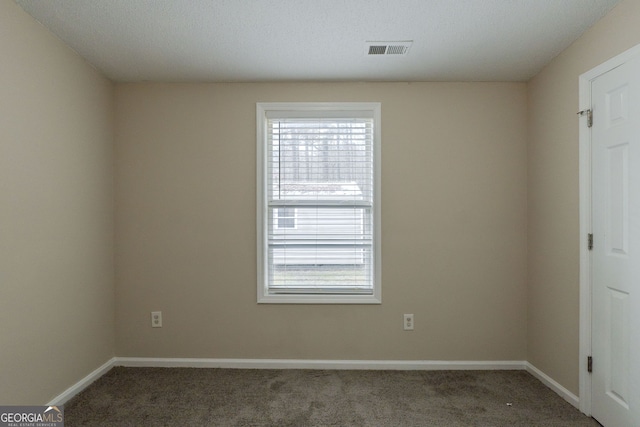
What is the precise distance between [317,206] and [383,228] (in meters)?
0.60

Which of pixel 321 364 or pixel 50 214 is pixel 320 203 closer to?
pixel 321 364

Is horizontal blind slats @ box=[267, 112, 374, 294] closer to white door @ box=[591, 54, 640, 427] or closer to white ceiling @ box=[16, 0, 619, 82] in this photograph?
white ceiling @ box=[16, 0, 619, 82]

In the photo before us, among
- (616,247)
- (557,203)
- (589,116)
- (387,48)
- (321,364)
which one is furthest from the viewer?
(321,364)

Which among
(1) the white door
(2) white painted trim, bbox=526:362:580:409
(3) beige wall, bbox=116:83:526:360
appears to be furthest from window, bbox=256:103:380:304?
(1) the white door

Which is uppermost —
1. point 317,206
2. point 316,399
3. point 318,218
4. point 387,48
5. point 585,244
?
point 387,48

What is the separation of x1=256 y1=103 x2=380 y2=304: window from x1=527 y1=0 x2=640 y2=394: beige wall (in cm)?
132

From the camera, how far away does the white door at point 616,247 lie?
2141mm

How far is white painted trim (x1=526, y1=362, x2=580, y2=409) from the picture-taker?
2.68m

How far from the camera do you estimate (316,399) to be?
110 inches

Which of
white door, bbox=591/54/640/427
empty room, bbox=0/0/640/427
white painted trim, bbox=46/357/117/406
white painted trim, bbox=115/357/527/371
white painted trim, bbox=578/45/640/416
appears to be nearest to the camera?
white door, bbox=591/54/640/427

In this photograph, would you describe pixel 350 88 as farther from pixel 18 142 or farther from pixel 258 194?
pixel 18 142

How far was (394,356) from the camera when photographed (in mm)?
3359

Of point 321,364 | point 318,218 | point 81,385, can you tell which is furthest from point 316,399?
point 81,385

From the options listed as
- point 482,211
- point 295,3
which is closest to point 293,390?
point 482,211
